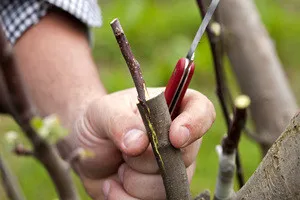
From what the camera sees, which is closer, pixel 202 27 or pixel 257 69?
pixel 202 27

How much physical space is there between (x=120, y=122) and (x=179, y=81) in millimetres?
213

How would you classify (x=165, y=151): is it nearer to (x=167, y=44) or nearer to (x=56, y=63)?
(x=56, y=63)

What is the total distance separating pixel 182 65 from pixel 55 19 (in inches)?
28.7

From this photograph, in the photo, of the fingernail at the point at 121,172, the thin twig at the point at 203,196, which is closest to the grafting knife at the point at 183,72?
the thin twig at the point at 203,196

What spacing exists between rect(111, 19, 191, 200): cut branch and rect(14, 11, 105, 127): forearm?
25.0 inches

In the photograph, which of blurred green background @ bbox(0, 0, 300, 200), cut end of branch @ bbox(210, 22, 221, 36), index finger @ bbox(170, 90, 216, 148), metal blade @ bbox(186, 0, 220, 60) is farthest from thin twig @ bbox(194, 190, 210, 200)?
blurred green background @ bbox(0, 0, 300, 200)

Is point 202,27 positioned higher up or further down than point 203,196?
higher up

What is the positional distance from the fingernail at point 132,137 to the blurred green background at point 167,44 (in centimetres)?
208

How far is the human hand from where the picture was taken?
2.63ft

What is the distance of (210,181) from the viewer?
2.72 meters

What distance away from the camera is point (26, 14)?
1.35 metres

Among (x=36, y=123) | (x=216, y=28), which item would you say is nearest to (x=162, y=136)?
(x=36, y=123)

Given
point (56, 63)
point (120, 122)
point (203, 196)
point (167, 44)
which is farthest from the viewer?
point (167, 44)

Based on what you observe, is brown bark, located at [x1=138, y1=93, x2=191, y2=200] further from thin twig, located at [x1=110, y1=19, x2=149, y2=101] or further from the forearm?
the forearm
